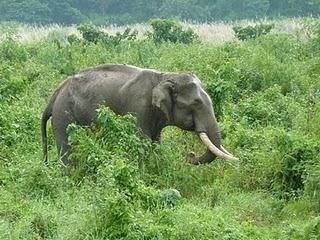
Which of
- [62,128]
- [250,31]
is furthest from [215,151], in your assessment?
[250,31]

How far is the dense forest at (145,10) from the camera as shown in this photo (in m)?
36.5

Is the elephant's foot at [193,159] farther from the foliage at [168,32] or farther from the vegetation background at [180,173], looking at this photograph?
the foliage at [168,32]

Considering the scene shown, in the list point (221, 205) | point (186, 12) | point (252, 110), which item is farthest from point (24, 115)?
point (186, 12)

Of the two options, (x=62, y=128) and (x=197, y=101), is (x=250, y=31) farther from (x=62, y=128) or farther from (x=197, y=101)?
(x=197, y=101)

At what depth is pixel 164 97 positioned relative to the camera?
9.03 metres

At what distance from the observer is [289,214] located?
26.3ft

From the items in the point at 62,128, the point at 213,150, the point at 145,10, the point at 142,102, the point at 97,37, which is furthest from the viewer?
the point at 145,10

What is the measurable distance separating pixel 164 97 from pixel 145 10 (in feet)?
96.9

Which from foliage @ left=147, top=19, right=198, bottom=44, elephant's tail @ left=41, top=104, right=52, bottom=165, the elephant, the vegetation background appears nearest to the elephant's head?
the elephant

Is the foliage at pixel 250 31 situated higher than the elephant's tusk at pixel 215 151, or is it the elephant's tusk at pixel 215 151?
the foliage at pixel 250 31

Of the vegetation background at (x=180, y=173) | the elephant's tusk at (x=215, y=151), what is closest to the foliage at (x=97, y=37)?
the vegetation background at (x=180, y=173)

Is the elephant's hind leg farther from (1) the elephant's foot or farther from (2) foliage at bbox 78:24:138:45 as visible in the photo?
(2) foliage at bbox 78:24:138:45

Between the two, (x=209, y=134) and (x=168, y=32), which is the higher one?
(x=168, y=32)

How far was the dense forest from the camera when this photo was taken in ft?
120
